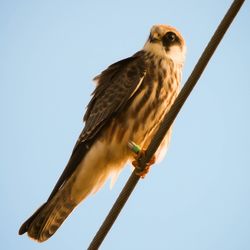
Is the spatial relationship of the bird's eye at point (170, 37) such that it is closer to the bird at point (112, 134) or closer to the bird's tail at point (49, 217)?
the bird at point (112, 134)

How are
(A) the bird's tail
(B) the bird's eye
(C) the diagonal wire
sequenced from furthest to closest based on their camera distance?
(B) the bird's eye
(A) the bird's tail
(C) the diagonal wire

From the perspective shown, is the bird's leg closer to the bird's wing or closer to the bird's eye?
the bird's wing

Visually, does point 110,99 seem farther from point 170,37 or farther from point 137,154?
point 170,37

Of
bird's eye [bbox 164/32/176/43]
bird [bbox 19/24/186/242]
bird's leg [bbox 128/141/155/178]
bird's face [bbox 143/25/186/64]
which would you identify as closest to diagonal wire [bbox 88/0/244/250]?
bird's leg [bbox 128/141/155/178]

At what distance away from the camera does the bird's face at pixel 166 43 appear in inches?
181

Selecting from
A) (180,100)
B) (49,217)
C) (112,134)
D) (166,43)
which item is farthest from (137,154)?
(166,43)

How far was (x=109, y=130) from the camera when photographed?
3.99 meters

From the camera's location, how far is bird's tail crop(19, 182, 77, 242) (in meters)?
3.84

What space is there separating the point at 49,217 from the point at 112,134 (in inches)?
33.8

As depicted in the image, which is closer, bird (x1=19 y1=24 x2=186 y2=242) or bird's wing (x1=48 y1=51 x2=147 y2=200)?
bird (x1=19 y1=24 x2=186 y2=242)

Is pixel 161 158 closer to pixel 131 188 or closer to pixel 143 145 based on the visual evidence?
pixel 143 145

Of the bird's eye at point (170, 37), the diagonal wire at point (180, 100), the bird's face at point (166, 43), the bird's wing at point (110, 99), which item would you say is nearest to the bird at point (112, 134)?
the bird's wing at point (110, 99)

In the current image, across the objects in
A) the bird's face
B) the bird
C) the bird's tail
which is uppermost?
the bird's face

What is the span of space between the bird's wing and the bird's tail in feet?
0.30
